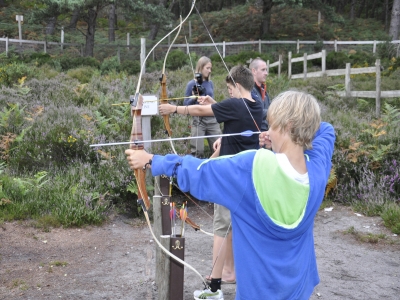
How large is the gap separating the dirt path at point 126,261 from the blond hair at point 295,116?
2.48m

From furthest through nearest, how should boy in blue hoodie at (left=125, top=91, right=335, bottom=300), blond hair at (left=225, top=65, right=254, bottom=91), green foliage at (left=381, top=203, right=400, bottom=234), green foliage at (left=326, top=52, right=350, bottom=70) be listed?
green foliage at (left=326, top=52, right=350, bottom=70) < green foliage at (left=381, top=203, right=400, bottom=234) < blond hair at (left=225, top=65, right=254, bottom=91) < boy in blue hoodie at (left=125, top=91, right=335, bottom=300)

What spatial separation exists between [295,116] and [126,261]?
11.6 feet

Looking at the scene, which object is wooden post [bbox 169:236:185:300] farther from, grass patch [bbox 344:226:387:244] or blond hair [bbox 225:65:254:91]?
grass patch [bbox 344:226:387:244]

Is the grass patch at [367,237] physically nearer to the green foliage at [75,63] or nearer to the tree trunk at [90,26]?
the green foliage at [75,63]

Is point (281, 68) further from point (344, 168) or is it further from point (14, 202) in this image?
point (14, 202)

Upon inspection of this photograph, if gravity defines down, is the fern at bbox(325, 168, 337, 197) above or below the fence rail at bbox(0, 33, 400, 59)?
below

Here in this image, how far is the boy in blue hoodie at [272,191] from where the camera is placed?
6.95 ft

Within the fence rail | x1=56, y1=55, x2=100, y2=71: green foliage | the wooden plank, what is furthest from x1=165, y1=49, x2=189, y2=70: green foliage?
the fence rail

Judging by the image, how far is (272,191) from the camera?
2.10 metres

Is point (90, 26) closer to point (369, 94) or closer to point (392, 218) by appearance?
point (369, 94)

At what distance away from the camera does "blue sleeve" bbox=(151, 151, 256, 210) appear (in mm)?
2123

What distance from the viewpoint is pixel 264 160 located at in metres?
2.10

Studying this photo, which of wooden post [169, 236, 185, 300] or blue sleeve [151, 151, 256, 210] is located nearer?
blue sleeve [151, 151, 256, 210]

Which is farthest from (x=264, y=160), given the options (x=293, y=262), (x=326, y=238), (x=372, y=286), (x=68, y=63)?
(x=68, y=63)
